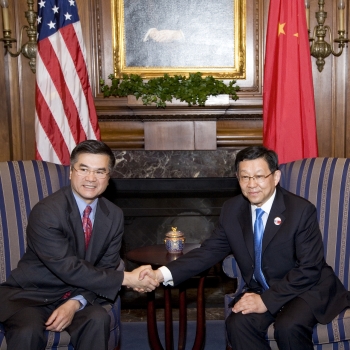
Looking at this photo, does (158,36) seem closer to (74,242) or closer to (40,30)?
(40,30)

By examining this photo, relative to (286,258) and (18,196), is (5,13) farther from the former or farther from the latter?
(286,258)

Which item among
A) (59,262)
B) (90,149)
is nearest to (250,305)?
(59,262)

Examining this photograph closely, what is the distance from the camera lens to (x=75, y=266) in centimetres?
286

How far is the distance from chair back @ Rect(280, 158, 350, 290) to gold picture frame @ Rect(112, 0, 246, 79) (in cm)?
169

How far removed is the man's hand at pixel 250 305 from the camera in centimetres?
287

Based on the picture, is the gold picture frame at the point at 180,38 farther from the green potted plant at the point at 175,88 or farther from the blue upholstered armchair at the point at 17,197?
the blue upholstered armchair at the point at 17,197

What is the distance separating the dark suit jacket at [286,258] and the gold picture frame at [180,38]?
2.02 metres

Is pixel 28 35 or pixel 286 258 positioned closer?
pixel 286 258

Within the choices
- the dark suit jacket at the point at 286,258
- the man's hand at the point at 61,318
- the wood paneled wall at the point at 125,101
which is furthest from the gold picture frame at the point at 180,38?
the man's hand at the point at 61,318

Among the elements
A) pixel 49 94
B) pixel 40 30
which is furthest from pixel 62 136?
pixel 40 30

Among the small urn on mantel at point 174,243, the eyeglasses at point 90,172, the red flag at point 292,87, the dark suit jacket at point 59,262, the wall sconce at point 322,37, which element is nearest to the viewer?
the dark suit jacket at point 59,262

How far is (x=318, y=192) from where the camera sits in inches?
136

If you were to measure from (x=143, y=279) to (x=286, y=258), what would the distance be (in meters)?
0.78

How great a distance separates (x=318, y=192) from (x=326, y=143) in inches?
67.3
